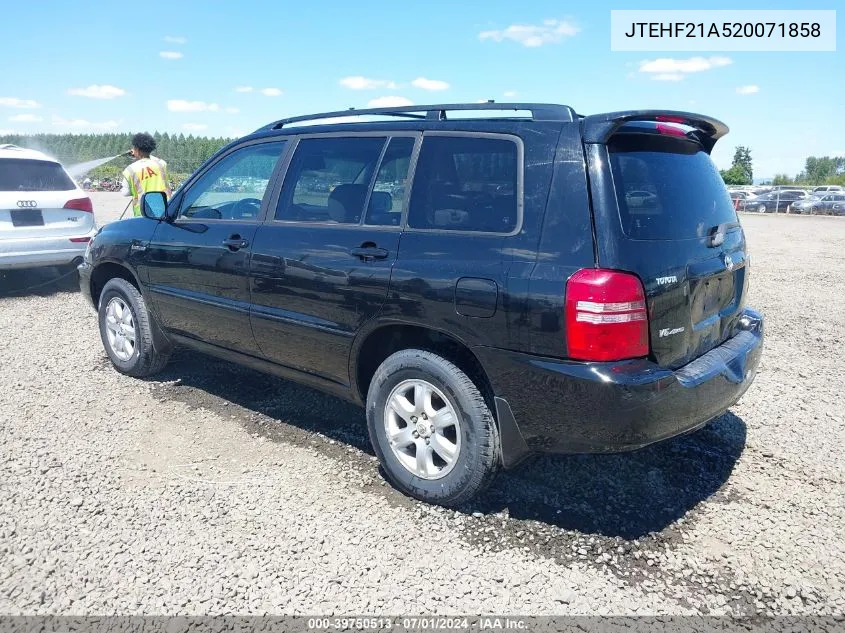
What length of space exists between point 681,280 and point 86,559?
2883 mm

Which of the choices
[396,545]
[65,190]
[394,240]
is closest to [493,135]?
[394,240]

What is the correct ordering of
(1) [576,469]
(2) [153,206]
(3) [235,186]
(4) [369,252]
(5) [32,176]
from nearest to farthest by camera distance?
(4) [369,252] < (1) [576,469] < (3) [235,186] < (2) [153,206] < (5) [32,176]

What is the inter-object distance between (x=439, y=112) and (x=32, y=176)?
22.6 feet

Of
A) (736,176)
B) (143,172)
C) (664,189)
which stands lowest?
(664,189)

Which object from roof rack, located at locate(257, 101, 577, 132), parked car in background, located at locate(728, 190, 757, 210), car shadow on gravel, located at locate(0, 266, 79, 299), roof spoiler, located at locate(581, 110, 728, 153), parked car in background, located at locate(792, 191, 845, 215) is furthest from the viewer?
parked car in background, located at locate(728, 190, 757, 210)

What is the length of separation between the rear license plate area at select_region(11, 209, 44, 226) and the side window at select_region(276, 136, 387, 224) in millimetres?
5508

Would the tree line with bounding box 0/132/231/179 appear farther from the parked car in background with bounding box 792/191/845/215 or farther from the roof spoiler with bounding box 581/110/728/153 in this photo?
the roof spoiler with bounding box 581/110/728/153

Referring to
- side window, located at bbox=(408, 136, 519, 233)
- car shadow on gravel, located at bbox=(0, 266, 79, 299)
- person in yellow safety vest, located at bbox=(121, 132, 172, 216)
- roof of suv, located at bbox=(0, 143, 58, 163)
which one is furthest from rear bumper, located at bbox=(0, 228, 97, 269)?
side window, located at bbox=(408, 136, 519, 233)

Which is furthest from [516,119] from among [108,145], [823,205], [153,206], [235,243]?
[108,145]

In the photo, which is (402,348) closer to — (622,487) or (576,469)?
(576,469)

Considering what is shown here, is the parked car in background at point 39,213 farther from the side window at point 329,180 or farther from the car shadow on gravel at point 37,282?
the side window at point 329,180

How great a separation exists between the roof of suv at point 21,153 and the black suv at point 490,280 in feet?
17.7

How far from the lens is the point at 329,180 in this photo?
370 cm

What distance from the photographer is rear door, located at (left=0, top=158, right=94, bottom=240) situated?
7570mm
